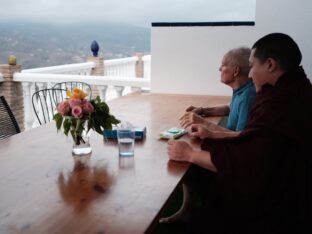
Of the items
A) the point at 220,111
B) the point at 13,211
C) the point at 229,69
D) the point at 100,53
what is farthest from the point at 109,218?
the point at 100,53

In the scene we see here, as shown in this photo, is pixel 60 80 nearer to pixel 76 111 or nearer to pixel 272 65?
pixel 76 111

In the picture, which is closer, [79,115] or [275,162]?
[275,162]

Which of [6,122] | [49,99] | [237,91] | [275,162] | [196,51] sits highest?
[196,51]

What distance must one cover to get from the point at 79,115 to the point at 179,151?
430 millimetres

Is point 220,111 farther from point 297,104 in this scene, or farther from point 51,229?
point 51,229

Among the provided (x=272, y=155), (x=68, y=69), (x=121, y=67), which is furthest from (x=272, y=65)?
(x=121, y=67)

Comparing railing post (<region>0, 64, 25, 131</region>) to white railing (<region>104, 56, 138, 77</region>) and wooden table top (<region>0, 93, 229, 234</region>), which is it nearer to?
white railing (<region>104, 56, 138, 77</region>)

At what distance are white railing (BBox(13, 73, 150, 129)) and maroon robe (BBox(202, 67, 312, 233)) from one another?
2.60m

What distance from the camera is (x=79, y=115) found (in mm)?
1585

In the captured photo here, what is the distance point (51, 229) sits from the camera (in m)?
0.99

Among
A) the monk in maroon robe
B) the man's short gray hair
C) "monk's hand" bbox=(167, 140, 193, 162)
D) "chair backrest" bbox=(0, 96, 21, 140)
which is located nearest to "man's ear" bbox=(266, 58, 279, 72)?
the monk in maroon robe

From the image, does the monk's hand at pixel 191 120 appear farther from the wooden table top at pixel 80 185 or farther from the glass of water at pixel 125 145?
the glass of water at pixel 125 145

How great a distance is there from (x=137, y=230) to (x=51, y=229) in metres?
0.22

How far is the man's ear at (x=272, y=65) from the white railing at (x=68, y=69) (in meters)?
3.68
